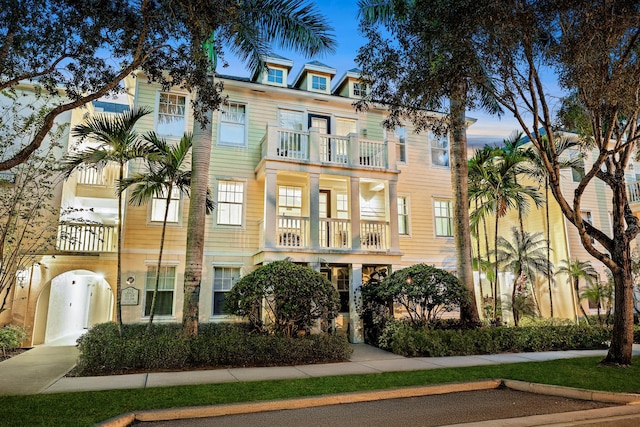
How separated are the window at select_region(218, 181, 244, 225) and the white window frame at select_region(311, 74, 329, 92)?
5.44m

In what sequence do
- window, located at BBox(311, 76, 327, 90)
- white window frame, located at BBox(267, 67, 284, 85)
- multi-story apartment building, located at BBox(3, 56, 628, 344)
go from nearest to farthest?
multi-story apartment building, located at BBox(3, 56, 628, 344), white window frame, located at BBox(267, 67, 284, 85), window, located at BBox(311, 76, 327, 90)

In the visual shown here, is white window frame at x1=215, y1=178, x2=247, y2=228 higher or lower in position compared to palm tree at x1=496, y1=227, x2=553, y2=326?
higher

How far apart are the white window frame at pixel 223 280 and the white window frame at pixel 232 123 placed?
4644 mm

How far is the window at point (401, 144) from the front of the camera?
18.1 m

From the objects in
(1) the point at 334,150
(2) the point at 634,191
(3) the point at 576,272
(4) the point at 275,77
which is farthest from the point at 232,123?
(2) the point at 634,191

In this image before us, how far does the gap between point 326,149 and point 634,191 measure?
1686 cm

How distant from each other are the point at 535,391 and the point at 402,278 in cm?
556

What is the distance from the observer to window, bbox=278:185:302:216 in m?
16.4

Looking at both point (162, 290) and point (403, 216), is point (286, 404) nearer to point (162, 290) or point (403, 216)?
point (162, 290)

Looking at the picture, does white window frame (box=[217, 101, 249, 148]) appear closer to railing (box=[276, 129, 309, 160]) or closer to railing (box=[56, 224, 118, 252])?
railing (box=[276, 129, 309, 160])

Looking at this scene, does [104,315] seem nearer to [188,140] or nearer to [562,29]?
[188,140]

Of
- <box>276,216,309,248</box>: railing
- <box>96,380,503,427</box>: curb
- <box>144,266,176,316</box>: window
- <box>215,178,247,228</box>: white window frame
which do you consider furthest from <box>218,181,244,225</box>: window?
<box>96,380,503,427</box>: curb

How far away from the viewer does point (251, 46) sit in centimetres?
1231

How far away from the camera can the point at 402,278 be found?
1284 cm
